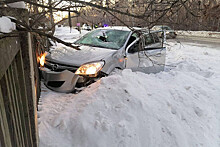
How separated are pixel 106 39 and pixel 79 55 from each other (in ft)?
3.92

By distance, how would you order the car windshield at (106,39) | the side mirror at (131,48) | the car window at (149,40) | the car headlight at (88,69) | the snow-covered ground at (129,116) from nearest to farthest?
the snow-covered ground at (129,116)
the car headlight at (88,69)
the side mirror at (131,48)
the car windshield at (106,39)
the car window at (149,40)

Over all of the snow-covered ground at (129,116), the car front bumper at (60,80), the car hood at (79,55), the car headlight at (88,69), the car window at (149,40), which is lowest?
the snow-covered ground at (129,116)

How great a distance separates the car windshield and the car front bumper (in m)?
1.35

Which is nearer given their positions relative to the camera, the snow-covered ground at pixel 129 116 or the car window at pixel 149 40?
the snow-covered ground at pixel 129 116

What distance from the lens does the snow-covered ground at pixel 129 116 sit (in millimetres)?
2760

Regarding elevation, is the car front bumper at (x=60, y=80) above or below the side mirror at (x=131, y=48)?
below

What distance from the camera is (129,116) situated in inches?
121

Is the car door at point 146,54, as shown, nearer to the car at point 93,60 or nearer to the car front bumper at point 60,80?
the car at point 93,60

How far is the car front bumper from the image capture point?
3824 millimetres

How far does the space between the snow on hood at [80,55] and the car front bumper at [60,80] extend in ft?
0.92

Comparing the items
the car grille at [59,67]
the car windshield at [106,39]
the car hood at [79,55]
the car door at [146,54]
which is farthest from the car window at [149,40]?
the car grille at [59,67]

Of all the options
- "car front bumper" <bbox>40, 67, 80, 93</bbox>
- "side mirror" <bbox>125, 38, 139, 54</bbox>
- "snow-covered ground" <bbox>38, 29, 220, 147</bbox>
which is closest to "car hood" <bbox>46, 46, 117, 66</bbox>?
"car front bumper" <bbox>40, 67, 80, 93</bbox>

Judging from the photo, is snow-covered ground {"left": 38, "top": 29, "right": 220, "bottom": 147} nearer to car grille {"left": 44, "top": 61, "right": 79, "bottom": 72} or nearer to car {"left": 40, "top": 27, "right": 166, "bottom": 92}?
car {"left": 40, "top": 27, "right": 166, "bottom": 92}

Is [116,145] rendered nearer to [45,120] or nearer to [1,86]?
[45,120]
